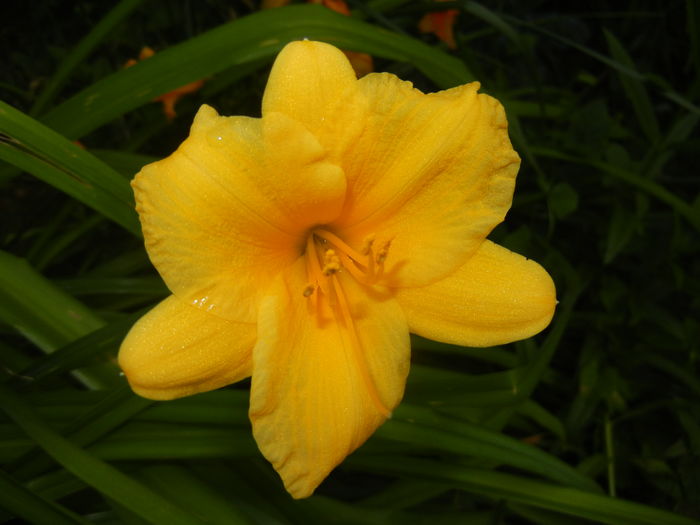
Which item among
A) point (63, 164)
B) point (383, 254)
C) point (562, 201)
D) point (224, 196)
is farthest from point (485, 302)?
point (63, 164)

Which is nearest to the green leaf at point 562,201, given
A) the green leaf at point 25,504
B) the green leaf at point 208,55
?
the green leaf at point 208,55

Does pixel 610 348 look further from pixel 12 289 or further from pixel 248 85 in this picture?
pixel 12 289

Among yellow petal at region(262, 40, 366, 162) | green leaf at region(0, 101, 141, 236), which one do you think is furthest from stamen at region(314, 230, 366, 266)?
green leaf at region(0, 101, 141, 236)

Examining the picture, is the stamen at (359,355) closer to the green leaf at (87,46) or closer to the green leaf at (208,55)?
the green leaf at (208,55)

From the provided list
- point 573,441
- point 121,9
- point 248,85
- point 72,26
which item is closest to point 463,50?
point 248,85

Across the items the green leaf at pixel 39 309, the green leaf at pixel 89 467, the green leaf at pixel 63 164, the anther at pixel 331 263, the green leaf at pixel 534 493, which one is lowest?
the green leaf at pixel 534 493

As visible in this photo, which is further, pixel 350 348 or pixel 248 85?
pixel 248 85
